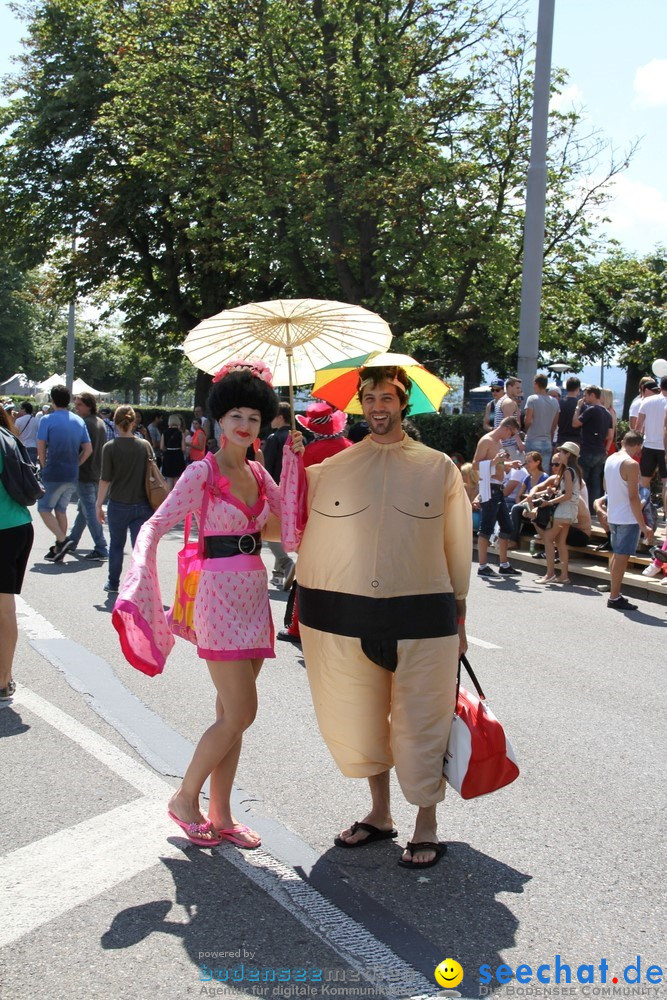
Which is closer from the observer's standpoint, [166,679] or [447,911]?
[447,911]

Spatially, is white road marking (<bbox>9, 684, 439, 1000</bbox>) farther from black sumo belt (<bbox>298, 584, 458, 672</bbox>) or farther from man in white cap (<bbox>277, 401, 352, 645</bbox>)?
man in white cap (<bbox>277, 401, 352, 645</bbox>)

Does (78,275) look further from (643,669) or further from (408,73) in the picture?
(643,669)

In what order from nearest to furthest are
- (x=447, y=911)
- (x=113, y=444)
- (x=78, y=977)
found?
(x=78, y=977), (x=447, y=911), (x=113, y=444)

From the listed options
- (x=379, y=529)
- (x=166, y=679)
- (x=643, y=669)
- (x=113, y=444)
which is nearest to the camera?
(x=379, y=529)

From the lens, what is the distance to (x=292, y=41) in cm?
1898

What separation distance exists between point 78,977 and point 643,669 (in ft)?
17.7

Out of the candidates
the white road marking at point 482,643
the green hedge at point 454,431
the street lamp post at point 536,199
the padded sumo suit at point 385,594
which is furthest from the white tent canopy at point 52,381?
the padded sumo suit at point 385,594

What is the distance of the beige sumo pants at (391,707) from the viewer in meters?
3.83

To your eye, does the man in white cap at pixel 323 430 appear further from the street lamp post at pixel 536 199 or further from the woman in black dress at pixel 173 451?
the woman in black dress at pixel 173 451

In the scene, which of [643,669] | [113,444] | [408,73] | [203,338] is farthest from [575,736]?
[408,73]

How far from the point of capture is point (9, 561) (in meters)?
5.92

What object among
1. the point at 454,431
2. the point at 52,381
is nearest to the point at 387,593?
the point at 454,431

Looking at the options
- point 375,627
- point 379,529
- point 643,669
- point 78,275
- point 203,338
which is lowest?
point 643,669

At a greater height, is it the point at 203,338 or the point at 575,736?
the point at 203,338
